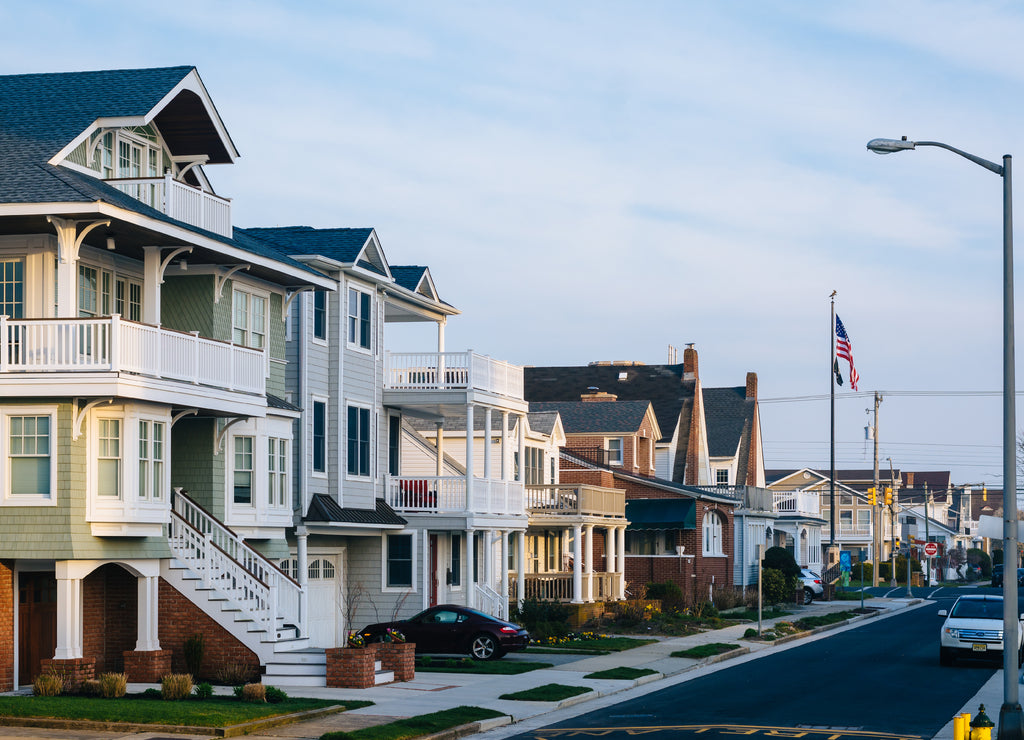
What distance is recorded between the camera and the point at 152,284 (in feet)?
89.9

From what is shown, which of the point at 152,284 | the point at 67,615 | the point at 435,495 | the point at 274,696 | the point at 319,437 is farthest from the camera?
the point at 435,495

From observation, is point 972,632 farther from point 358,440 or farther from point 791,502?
point 791,502

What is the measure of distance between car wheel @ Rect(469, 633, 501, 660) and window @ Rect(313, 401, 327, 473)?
6.26 m

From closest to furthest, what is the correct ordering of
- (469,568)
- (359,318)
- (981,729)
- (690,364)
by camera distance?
(981,729) < (359,318) < (469,568) < (690,364)

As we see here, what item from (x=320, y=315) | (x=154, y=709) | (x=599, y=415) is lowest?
(x=154, y=709)

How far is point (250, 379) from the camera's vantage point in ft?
95.6

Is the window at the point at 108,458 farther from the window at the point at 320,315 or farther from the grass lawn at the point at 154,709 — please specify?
the window at the point at 320,315

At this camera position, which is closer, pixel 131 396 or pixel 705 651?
pixel 131 396

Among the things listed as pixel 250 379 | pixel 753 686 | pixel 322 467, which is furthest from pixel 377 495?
pixel 753 686

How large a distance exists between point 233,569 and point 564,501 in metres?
22.2

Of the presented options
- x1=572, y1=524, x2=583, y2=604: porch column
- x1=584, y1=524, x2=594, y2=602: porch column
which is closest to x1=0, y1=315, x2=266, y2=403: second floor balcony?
x1=572, y1=524, x2=583, y2=604: porch column

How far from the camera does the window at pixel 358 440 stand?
124ft

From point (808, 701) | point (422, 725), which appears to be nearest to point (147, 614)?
point (422, 725)

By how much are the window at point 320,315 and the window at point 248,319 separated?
4.08 metres
